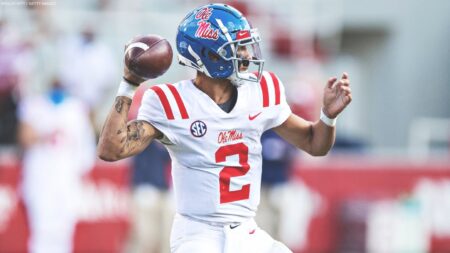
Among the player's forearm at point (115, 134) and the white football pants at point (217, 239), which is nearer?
the player's forearm at point (115, 134)

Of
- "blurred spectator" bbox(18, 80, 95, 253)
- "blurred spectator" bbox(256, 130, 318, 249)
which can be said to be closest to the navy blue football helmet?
"blurred spectator" bbox(18, 80, 95, 253)

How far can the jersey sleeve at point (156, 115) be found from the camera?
5.20m

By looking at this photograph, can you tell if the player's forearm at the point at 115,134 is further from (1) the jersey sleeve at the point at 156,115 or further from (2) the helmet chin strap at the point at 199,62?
(2) the helmet chin strap at the point at 199,62

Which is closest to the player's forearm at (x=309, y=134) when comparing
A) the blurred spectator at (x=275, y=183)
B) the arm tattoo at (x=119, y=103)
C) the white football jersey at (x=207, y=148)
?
the white football jersey at (x=207, y=148)

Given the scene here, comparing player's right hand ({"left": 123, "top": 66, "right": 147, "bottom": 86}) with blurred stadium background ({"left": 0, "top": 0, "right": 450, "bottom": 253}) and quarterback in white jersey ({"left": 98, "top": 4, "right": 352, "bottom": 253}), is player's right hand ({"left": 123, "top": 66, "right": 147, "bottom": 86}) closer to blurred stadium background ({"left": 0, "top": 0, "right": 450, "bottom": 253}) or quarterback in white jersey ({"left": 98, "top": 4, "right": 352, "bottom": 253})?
quarterback in white jersey ({"left": 98, "top": 4, "right": 352, "bottom": 253})

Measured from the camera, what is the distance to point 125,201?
35.3 ft

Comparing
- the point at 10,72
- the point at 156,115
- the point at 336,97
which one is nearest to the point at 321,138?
the point at 336,97

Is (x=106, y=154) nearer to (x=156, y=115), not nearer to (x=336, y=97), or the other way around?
(x=156, y=115)

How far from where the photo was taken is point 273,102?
548cm

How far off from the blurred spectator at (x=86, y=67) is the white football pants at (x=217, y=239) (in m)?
5.72

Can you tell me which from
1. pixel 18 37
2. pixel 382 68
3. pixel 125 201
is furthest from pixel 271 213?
pixel 382 68

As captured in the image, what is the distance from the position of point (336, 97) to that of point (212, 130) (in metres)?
0.73

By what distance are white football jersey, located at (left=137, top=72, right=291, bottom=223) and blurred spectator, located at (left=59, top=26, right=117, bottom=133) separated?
5.63 meters

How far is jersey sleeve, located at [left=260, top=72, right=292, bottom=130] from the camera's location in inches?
215
